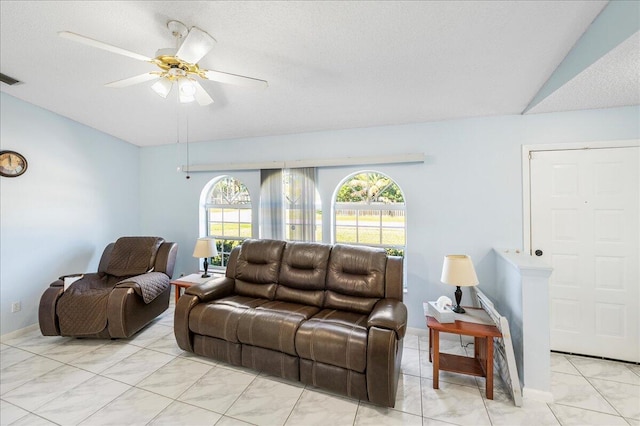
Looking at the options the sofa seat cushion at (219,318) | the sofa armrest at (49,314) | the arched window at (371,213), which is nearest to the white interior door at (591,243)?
the arched window at (371,213)

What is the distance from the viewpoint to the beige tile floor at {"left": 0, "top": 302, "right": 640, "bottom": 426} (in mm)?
1803

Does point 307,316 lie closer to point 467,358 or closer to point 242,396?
point 242,396

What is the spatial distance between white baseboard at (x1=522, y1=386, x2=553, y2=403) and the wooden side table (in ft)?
0.82

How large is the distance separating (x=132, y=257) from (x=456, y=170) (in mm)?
4107

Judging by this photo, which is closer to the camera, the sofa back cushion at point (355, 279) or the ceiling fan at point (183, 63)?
the ceiling fan at point (183, 63)

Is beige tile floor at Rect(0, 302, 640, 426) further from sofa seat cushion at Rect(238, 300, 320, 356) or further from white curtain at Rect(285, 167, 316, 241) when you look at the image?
white curtain at Rect(285, 167, 316, 241)

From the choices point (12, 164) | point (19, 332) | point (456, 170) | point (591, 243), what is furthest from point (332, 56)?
point (19, 332)

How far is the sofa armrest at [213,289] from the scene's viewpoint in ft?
8.56

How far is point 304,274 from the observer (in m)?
2.76

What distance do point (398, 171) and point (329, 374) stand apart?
2205 mm

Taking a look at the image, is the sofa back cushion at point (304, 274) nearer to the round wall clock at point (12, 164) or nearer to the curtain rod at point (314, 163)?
the curtain rod at point (314, 163)

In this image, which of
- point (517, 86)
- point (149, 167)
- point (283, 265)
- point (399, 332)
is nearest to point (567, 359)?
point (399, 332)

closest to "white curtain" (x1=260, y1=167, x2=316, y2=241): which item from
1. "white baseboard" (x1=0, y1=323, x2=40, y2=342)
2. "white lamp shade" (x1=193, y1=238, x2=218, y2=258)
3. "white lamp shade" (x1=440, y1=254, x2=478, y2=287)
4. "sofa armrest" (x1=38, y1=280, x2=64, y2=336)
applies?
"white lamp shade" (x1=193, y1=238, x2=218, y2=258)

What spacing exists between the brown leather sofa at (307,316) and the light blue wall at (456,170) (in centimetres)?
73
